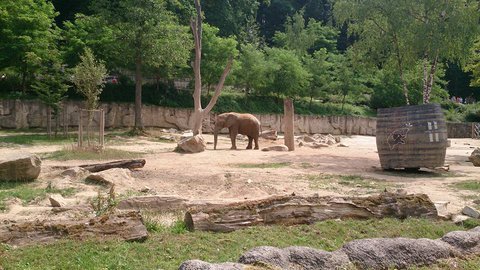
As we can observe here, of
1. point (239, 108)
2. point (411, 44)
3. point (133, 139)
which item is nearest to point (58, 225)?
point (411, 44)

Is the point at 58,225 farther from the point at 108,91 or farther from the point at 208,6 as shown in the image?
the point at 208,6

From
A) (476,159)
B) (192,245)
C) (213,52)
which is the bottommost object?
(192,245)

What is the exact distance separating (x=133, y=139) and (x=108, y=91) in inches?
336

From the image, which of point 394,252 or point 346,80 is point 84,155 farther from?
point 346,80

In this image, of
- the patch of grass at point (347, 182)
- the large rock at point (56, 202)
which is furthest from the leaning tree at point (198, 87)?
the large rock at point (56, 202)

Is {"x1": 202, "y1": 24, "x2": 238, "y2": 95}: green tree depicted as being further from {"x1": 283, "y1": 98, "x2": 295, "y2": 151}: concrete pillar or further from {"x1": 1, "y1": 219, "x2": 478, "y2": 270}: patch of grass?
{"x1": 1, "y1": 219, "x2": 478, "y2": 270}: patch of grass

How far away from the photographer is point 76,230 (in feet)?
18.2

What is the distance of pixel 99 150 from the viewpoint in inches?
591

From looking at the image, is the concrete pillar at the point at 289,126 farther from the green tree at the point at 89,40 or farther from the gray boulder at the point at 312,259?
the gray boulder at the point at 312,259

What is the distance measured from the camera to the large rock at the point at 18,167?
9.82 metres

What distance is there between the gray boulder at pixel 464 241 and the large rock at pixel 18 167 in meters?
7.69

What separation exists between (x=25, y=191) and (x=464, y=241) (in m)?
6.90

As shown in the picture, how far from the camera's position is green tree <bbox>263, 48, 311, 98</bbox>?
118ft

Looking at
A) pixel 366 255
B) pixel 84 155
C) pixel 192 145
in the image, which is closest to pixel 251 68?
pixel 192 145
